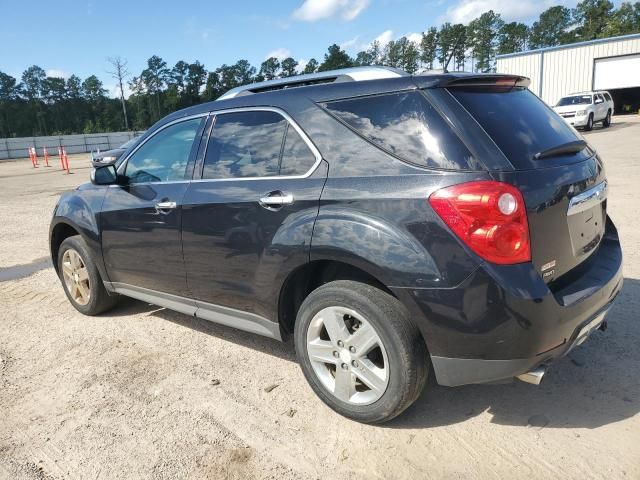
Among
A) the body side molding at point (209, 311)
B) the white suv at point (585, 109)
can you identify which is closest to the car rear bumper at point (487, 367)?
the body side molding at point (209, 311)

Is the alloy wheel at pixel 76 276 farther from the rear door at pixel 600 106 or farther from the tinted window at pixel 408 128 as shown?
the rear door at pixel 600 106

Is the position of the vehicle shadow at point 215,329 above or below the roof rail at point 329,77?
below

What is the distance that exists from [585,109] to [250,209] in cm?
2593

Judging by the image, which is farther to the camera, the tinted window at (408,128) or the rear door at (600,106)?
the rear door at (600,106)

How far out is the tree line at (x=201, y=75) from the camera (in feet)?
291

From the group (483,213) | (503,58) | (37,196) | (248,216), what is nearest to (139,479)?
(248,216)

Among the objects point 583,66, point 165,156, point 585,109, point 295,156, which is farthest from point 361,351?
point 583,66

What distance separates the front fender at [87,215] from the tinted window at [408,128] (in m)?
2.50

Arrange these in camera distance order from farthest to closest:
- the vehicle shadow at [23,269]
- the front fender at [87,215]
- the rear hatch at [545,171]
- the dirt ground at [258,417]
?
1. the vehicle shadow at [23,269]
2. the front fender at [87,215]
3. the dirt ground at [258,417]
4. the rear hatch at [545,171]

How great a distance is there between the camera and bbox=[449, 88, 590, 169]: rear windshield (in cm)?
239

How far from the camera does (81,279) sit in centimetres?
454

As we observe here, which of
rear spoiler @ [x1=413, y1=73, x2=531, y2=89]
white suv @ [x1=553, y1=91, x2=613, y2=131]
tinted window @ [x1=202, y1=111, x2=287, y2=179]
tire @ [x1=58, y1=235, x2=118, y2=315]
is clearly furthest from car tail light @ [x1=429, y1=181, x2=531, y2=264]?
white suv @ [x1=553, y1=91, x2=613, y2=131]

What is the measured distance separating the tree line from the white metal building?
43366 millimetres

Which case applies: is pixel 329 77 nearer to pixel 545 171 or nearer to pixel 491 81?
pixel 491 81
